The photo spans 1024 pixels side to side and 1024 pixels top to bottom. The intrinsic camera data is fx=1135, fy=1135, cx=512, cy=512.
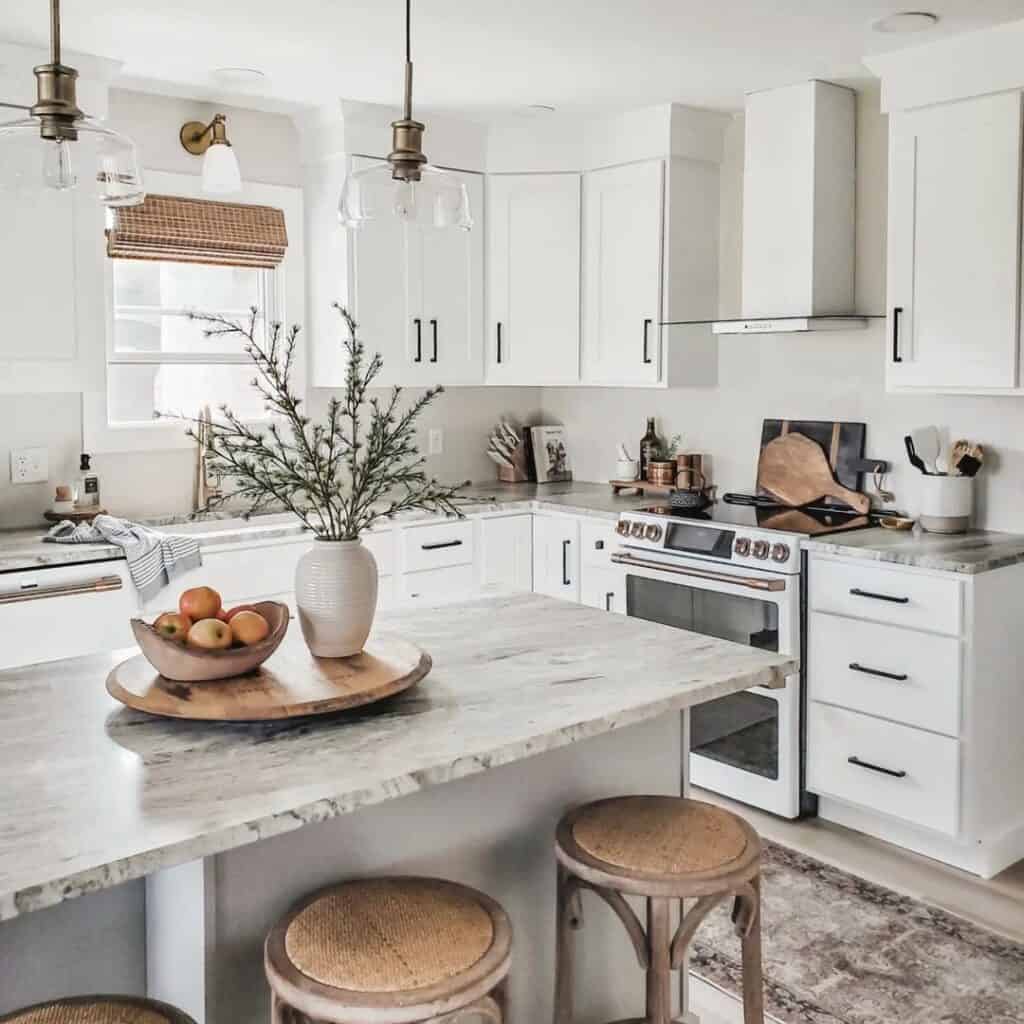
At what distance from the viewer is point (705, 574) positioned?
3885mm

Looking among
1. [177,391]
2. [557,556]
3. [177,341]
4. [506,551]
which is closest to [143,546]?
[177,391]

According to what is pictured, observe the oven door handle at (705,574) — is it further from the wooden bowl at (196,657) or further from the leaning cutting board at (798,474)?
the wooden bowl at (196,657)

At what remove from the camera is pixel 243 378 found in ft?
14.8

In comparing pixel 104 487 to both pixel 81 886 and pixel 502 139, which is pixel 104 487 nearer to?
pixel 502 139

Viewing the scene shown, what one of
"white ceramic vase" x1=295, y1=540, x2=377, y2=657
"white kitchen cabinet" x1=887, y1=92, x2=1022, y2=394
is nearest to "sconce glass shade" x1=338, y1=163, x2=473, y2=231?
"white ceramic vase" x1=295, y1=540, x2=377, y2=657

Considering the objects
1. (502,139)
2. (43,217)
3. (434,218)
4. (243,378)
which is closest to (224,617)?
(434,218)

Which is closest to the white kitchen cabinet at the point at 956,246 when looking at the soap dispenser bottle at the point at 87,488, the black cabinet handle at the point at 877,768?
the black cabinet handle at the point at 877,768

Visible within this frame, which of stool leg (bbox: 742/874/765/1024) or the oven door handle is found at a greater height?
the oven door handle

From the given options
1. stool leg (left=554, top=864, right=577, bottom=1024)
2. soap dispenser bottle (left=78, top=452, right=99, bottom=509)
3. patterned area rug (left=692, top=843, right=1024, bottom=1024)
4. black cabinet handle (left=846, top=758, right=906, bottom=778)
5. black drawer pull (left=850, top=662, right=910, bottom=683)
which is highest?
soap dispenser bottle (left=78, top=452, right=99, bottom=509)

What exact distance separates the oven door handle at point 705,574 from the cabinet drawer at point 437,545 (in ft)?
2.03

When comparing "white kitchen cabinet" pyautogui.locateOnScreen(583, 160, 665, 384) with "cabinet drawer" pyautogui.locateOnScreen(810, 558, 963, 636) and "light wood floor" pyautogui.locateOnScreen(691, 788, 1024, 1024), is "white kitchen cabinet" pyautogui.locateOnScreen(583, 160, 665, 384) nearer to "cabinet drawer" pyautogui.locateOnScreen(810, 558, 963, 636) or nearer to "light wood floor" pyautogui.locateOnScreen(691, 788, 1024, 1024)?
"cabinet drawer" pyautogui.locateOnScreen(810, 558, 963, 636)

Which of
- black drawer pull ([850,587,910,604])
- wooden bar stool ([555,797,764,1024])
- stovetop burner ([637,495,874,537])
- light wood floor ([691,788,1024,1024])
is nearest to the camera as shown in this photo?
wooden bar stool ([555,797,764,1024])

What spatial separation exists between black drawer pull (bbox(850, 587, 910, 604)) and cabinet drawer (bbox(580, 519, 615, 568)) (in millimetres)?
1068

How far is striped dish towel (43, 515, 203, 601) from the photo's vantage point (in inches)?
140
